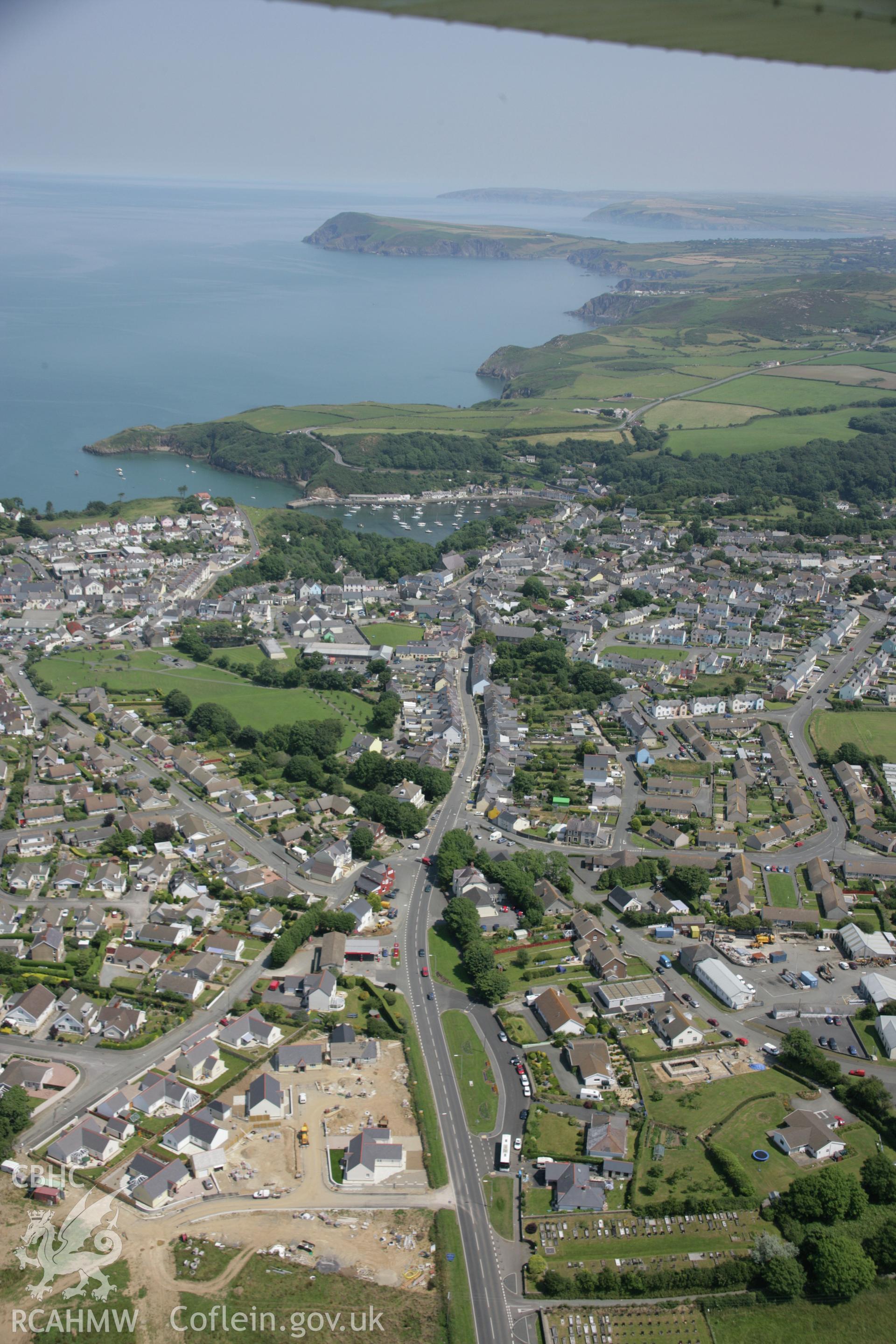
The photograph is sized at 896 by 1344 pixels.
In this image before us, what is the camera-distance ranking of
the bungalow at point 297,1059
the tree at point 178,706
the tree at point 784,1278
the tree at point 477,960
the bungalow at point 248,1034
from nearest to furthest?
1. the tree at point 784,1278
2. the bungalow at point 297,1059
3. the bungalow at point 248,1034
4. the tree at point 477,960
5. the tree at point 178,706

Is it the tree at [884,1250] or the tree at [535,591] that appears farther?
the tree at [535,591]

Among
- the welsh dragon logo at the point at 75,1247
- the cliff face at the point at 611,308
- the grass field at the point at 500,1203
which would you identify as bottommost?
the grass field at the point at 500,1203

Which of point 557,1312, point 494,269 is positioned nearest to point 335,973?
point 557,1312

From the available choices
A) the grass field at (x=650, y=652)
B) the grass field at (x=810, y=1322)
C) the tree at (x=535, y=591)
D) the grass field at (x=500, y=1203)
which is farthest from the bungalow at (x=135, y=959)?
the tree at (x=535, y=591)

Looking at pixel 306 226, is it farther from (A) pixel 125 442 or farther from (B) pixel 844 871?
(B) pixel 844 871

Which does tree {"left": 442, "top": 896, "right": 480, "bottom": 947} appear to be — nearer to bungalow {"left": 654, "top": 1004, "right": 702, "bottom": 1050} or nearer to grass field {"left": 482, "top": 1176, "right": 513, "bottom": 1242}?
bungalow {"left": 654, "top": 1004, "right": 702, "bottom": 1050}

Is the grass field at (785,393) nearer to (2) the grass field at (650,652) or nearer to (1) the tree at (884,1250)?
(2) the grass field at (650,652)

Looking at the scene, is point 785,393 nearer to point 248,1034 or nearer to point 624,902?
point 624,902
